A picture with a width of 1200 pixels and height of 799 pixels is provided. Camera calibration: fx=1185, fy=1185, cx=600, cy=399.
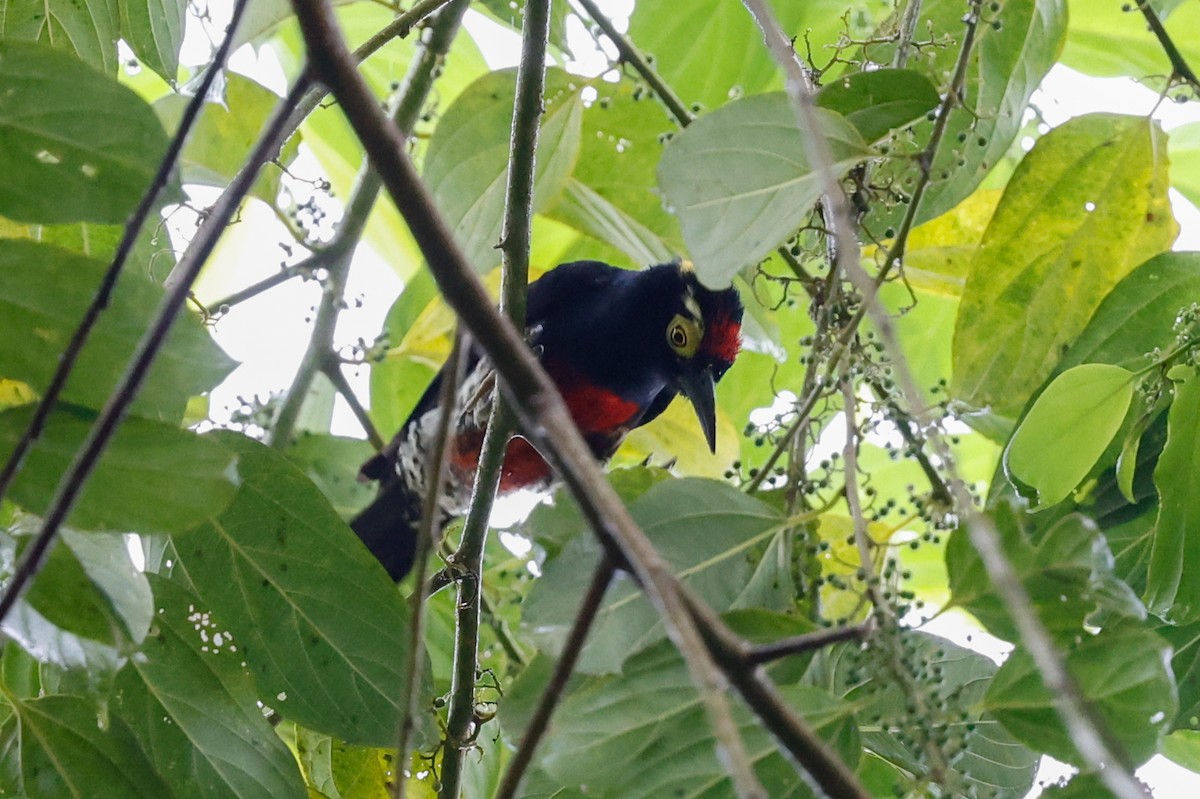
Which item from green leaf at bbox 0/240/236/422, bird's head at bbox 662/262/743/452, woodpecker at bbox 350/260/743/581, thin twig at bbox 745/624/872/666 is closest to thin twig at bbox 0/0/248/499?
green leaf at bbox 0/240/236/422

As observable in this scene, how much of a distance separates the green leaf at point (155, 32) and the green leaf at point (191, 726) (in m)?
0.71

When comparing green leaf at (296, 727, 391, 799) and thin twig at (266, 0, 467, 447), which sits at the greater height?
thin twig at (266, 0, 467, 447)

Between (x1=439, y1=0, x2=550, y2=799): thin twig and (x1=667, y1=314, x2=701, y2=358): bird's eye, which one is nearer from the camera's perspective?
(x1=439, y1=0, x2=550, y2=799): thin twig

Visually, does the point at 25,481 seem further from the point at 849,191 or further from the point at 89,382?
the point at 849,191

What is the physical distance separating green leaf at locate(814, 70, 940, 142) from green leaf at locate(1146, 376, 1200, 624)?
0.42 m

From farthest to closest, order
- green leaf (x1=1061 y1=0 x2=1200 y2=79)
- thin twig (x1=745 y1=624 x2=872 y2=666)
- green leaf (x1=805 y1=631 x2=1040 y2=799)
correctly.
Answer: green leaf (x1=1061 y1=0 x2=1200 y2=79) → green leaf (x1=805 y1=631 x2=1040 y2=799) → thin twig (x1=745 y1=624 x2=872 y2=666)

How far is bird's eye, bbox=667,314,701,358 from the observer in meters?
2.71

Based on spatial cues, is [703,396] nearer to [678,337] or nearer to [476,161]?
[678,337]

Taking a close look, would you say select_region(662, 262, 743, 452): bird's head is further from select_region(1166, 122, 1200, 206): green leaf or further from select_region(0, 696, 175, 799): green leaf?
select_region(0, 696, 175, 799): green leaf

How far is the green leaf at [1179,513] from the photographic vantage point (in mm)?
1266

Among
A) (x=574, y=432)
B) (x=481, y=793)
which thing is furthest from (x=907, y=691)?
(x=481, y=793)

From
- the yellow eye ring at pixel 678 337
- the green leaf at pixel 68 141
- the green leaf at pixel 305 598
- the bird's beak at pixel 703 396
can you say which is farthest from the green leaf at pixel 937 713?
the yellow eye ring at pixel 678 337

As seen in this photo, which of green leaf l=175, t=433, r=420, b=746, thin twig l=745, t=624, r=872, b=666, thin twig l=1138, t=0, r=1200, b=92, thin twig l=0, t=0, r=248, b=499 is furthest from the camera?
thin twig l=1138, t=0, r=1200, b=92

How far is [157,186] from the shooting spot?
Answer: 79 centimetres
